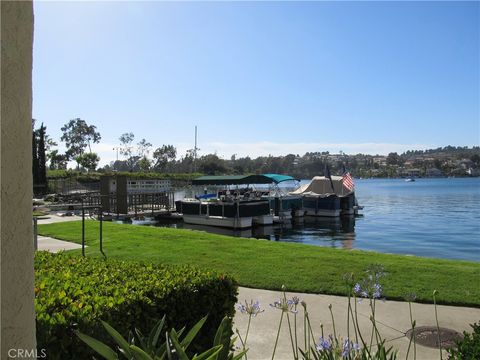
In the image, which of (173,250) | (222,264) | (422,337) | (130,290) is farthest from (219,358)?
(173,250)

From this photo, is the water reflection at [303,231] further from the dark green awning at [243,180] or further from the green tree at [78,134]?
the green tree at [78,134]

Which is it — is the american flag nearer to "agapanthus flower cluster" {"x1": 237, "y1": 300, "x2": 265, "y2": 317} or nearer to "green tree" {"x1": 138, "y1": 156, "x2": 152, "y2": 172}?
"agapanthus flower cluster" {"x1": 237, "y1": 300, "x2": 265, "y2": 317}

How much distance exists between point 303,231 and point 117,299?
2807 cm

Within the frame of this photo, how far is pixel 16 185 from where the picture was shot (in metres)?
1.60

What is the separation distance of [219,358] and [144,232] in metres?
12.9

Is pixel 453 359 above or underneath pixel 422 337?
above

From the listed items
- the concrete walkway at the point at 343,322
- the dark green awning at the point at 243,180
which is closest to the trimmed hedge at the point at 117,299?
the concrete walkway at the point at 343,322

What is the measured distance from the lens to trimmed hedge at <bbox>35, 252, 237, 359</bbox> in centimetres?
280

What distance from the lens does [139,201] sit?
35.1 m

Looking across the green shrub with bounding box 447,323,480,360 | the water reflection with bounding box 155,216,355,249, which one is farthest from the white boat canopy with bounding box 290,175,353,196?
the green shrub with bounding box 447,323,480,360

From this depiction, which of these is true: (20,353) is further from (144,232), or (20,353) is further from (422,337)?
(144,232)

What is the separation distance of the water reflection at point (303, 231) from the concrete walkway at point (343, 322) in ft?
57.4

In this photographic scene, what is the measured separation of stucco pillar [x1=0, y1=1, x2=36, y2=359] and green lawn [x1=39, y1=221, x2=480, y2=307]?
5.04 meters

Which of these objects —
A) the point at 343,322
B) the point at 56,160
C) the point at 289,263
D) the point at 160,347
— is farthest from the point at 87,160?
the point at 160,347
